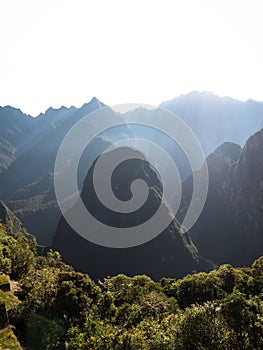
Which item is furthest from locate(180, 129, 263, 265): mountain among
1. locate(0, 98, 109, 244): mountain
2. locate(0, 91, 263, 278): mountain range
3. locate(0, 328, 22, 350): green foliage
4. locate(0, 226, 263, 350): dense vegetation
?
locate(0, 328, 22, 350): green foliage

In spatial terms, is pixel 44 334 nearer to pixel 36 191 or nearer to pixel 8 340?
pixel 8 340

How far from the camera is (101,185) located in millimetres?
89500

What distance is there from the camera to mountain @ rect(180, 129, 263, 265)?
96.9m

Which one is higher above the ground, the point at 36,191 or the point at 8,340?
the point at 36,191

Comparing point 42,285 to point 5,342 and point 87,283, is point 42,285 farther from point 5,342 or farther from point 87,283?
point 5,342

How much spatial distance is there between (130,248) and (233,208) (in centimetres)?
5481

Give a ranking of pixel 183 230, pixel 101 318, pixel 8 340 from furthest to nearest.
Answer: pixel 183 230 < pixel 101 318 < pixel 8 340

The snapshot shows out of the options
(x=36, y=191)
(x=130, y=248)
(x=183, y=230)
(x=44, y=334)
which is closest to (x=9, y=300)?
(x=44, y=334)

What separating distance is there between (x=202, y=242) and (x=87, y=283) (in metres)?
105

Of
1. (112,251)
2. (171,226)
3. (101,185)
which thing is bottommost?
(112,251)

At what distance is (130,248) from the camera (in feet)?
252

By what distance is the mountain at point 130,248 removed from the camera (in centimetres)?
7431

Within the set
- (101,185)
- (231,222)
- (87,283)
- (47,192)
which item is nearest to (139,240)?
(101,185)

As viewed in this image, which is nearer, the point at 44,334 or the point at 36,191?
the point at 44,334
